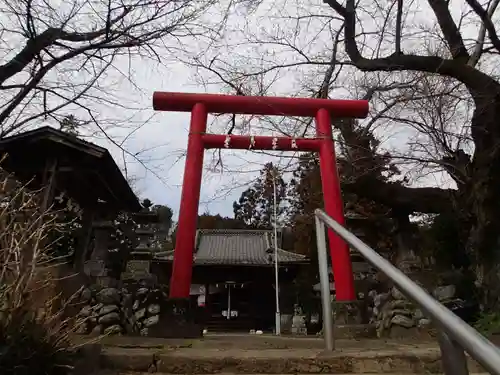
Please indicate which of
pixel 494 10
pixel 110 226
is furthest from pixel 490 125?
pixel 110 226

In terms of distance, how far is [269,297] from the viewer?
706 inches

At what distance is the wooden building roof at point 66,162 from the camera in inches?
266

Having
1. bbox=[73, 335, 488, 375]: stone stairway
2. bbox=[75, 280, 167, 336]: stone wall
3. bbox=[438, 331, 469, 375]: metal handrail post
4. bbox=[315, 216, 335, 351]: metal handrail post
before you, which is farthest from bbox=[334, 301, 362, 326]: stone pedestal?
bbox=[438, 331, 469, 375]: metal handrail post

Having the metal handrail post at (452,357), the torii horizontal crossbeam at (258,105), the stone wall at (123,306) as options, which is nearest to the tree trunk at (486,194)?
the torii horizontal crossbeam at (258,105)

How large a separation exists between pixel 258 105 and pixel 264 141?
59 cm

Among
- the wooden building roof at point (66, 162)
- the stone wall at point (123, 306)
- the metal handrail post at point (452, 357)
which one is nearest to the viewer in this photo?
the metal handrail post at point (452, 357)

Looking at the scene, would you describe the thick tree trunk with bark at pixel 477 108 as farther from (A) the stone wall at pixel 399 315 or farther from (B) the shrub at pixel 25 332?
(B) the shrub at pixel 25 332

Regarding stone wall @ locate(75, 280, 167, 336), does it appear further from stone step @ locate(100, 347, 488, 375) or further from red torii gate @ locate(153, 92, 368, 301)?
stone step @ locate(100, 347, 488, 375)

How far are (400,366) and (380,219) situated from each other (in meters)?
11.1

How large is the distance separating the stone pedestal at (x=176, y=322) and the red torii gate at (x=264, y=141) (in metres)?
0.67

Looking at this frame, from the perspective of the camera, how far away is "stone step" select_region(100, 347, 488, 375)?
83.0 inches

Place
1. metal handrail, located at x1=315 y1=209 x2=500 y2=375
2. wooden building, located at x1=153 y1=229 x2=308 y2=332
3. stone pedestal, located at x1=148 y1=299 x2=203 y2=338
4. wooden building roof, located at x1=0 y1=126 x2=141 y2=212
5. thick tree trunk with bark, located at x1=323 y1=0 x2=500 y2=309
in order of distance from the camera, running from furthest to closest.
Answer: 1. wooden building, located at x1=153 y1=229 x2=308 y2=332
2. wooden building roof, located at x1=0 y1=126 x2=141 y2=212
3. thick tree trunk with bark, located at x1=323 y1=0 x2=500 y2=309
4. stone pedestal, located at x1=148 y1=299 x2=203 y2=338
5. metal handrail, located at x1=315 y1=209 x2=500 y2=375

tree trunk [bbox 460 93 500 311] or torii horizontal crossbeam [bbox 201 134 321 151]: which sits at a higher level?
torii horizontal crossbeam [bbox 201 134 321 151]

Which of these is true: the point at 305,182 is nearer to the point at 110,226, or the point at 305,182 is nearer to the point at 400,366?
the point at 110,226
